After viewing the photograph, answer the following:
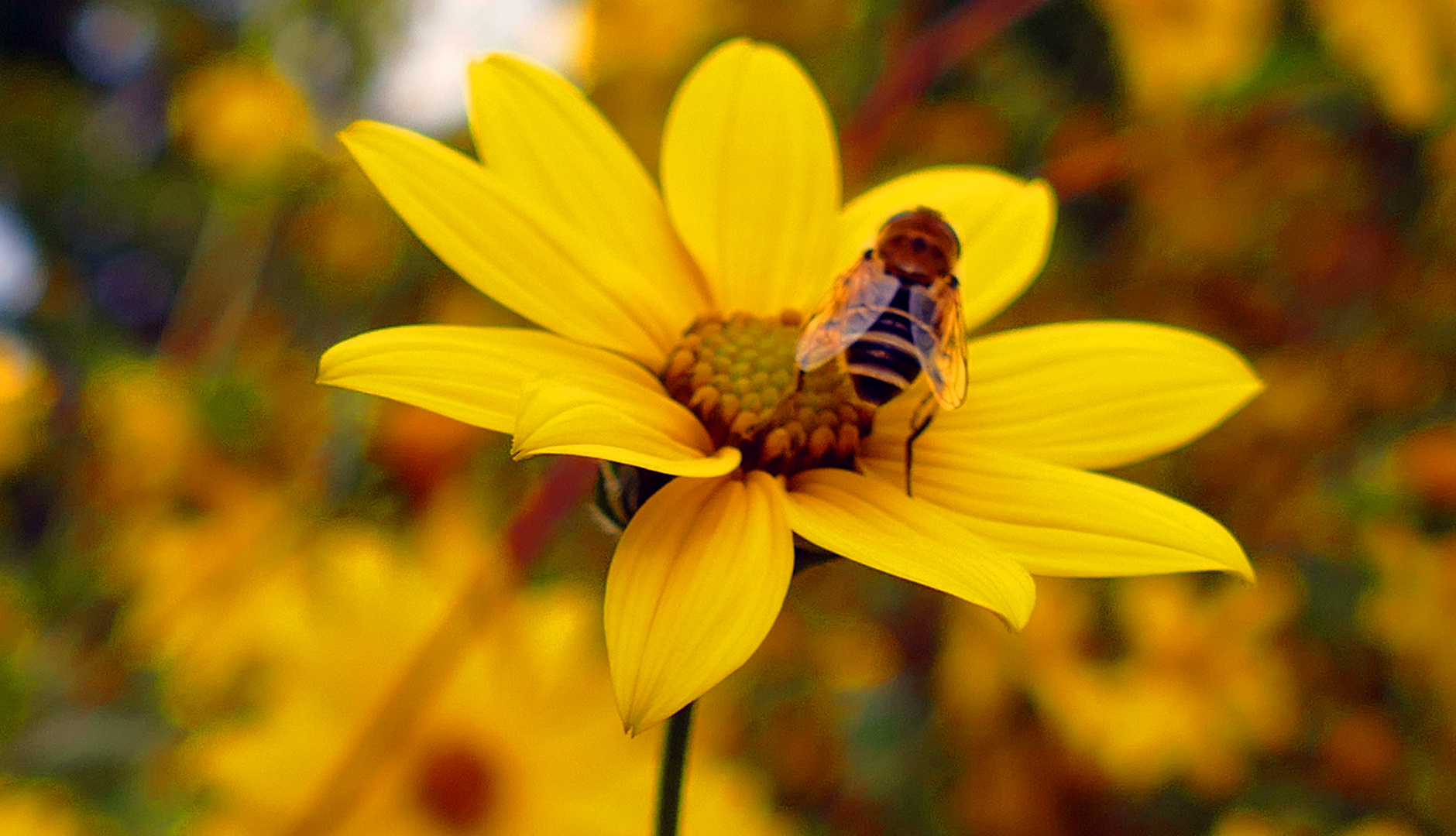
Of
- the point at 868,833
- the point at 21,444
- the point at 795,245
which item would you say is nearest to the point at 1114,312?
the point at 868,833

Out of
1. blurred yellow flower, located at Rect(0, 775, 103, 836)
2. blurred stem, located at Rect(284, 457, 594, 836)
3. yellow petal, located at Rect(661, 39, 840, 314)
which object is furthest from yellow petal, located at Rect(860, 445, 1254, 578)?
blurred yellow flower, located at Rect(0, 775, 103, 836)

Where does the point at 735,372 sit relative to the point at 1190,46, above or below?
below

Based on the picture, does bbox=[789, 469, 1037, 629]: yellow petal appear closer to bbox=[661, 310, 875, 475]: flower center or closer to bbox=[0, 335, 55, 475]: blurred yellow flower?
bbox=[661, 310, 875, 475]: flower center

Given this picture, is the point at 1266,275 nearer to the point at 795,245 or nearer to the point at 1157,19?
the point at 1157,19

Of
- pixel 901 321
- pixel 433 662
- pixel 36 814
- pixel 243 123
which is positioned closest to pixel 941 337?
pixel 901 321

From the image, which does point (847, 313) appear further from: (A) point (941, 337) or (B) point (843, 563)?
(B) point (843, 563)

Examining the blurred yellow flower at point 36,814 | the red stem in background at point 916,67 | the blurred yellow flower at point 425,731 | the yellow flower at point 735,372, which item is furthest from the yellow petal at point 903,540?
the blurred yellow flower at point 36,814

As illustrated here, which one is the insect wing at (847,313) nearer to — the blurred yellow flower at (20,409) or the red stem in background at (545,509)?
the red stem in background at (545,509)
